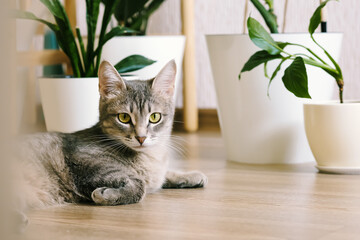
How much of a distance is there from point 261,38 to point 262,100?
0.90 feet

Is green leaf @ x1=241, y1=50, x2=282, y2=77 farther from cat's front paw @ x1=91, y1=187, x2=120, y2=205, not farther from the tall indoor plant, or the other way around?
cat's front paw @ x1=91, y1=187, x2=120, y2=205

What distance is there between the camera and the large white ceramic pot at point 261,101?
1750 millimetres

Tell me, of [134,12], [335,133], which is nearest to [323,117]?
[335,133]

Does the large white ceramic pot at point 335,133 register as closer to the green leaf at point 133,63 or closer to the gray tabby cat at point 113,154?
the gray tabby cat at point 113,154

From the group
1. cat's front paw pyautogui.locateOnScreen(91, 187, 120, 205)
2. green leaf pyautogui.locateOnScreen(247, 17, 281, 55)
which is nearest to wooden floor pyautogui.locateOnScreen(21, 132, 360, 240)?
cat's front paw pyautogui.locateOnScreen(91, 187, 120, 205)

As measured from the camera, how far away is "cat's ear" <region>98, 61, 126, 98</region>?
1321 mm

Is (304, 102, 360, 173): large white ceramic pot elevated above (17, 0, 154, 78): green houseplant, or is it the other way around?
(17, 0, 154, 78): green houseplant

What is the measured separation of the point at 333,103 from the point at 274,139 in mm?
241

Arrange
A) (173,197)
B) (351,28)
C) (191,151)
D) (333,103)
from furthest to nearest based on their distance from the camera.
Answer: (351,28) → (191,151) → (333,103) → (173,197)

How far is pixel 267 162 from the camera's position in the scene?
5.95 ft

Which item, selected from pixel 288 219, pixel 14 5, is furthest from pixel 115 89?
pixel 14 5

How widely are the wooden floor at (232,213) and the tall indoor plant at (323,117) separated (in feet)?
0.19

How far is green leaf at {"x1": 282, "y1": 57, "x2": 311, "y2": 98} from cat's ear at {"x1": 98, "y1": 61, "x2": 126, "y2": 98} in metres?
0.48

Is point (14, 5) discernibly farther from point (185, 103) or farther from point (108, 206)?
point (185, 103)
